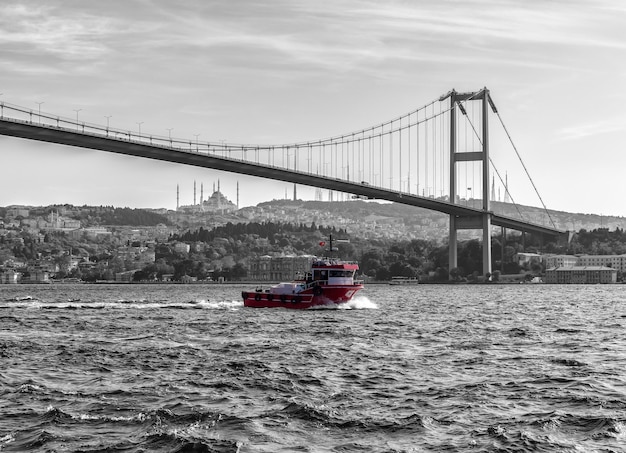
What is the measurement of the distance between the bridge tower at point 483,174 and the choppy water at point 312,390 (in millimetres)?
56667

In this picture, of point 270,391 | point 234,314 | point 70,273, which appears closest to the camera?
point 270,391

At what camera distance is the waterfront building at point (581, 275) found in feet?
370

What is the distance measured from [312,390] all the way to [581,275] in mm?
102543

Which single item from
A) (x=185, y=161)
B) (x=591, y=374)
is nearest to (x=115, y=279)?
(x=185, y=161)

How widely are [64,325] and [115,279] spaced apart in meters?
124

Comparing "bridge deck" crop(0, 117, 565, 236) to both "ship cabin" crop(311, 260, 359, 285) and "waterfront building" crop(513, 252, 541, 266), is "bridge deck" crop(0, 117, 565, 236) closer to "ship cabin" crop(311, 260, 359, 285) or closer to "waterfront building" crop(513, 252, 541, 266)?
"ship cabin" crop(311, 260, 359, 285)

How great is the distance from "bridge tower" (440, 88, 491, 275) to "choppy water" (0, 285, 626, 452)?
186 ft

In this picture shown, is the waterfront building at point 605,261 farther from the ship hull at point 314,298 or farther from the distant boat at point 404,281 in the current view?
the ship hull at point 314,298

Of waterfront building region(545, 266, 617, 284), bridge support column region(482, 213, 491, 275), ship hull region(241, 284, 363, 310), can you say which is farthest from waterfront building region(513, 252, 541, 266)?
ship hull region(241, 284, 363, 310)

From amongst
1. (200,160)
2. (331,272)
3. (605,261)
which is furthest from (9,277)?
(331,272)

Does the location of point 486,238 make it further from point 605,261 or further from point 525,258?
point 605,261

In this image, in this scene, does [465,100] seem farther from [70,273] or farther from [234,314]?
[70,273]

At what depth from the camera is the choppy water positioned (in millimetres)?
12195

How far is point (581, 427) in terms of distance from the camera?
12.9m
